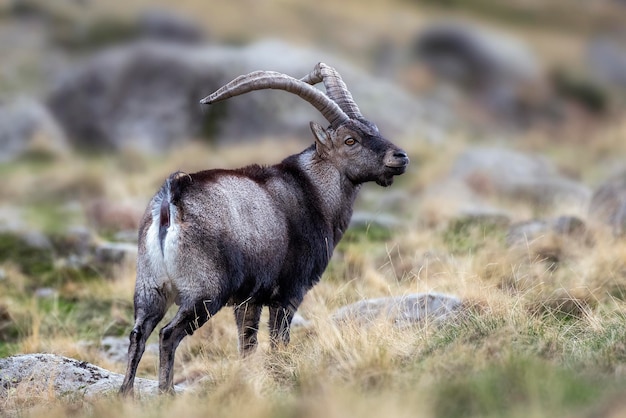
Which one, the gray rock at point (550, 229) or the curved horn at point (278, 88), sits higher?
the curved horn at point (278, 88)

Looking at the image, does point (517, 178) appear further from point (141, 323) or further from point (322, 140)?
point (141, 323)

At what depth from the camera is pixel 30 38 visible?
3509cm

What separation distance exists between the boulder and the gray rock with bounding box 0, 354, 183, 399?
17.5m

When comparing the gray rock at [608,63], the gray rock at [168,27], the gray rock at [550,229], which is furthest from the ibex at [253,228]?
the gray rock at [608,63]

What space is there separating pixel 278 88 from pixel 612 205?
6973mm

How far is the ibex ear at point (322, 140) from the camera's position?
9016 mm

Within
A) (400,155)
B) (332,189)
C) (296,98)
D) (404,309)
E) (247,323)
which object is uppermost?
(400,155)

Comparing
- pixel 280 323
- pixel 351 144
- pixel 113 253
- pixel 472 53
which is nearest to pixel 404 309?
pixel 280 323

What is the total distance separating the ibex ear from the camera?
9.02 meters

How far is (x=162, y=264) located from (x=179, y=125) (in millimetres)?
19739

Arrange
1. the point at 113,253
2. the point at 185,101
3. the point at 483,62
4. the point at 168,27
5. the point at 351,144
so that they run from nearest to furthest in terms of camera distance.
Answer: the point at 351,144, the point at 113,253, the point at 185,101, the point at 168,27, the point at 483,62

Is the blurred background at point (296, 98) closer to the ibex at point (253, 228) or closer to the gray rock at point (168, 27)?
the gray rock at point (168, 27)

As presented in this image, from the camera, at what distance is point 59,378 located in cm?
785

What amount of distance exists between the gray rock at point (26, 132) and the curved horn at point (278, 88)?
54.2 feet
